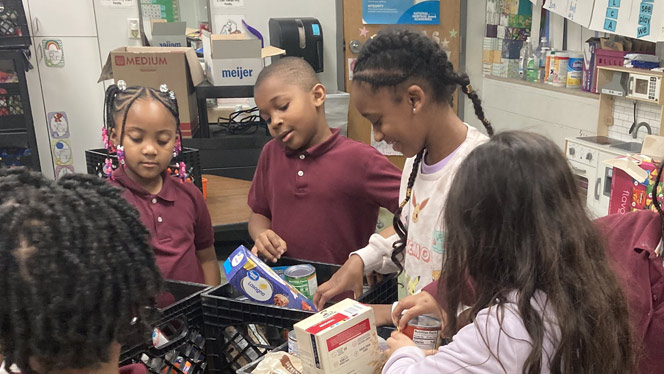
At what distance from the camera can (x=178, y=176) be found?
6.73ft

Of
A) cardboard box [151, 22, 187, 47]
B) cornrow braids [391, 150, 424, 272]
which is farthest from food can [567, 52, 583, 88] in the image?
cornrow braids [391, 150, 424, 272]

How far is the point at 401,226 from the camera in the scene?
1.49m

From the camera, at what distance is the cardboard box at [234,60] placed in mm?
3400

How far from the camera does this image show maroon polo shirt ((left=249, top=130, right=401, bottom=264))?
1721mm

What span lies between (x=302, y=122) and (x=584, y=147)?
8.20ft

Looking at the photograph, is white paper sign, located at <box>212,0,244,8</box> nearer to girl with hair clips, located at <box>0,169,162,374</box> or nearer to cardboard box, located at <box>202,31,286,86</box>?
cardboard box, located at <box>202,31,286,86</box>

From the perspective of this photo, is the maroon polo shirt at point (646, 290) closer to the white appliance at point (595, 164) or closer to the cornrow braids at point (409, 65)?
the cornrow braids at point (409, 65)

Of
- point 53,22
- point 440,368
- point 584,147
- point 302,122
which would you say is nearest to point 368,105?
point 302,122

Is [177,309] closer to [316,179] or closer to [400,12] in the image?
[316,179]

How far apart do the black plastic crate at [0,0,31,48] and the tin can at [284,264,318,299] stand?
331cm

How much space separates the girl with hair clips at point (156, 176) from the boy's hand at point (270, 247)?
0.86ft

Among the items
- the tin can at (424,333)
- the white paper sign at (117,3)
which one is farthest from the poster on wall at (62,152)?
the tin can at (424,333)

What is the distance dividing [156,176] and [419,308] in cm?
98

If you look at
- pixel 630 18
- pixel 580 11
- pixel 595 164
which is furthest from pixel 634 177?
pixel 580 11
